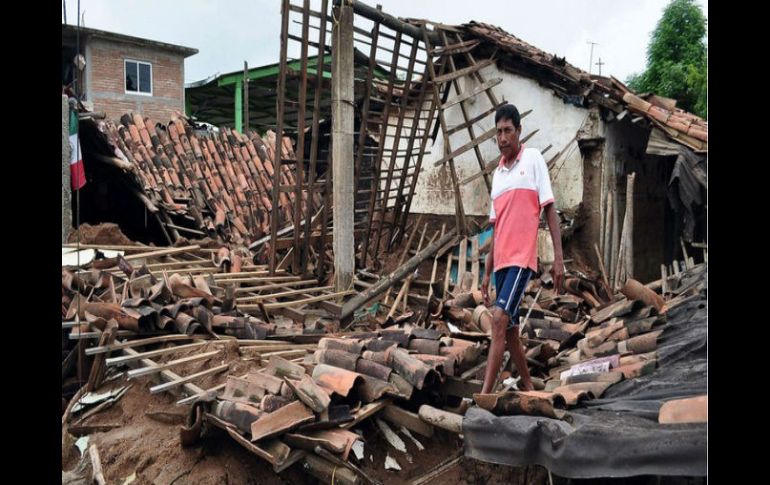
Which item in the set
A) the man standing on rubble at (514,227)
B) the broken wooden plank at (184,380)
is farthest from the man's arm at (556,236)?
the broken wooden plank at (184,380)

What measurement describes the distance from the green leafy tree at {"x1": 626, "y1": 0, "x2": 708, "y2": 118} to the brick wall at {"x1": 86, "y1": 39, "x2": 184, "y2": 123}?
53.0 feet

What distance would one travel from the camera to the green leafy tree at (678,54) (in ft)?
47.2

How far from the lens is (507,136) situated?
3756 millimetres

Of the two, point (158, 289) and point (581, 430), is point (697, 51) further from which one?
point (581, 430)

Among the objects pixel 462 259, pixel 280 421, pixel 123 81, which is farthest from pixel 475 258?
pixel 123 81

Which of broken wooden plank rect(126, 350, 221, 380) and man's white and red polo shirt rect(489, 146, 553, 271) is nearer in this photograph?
man's white and red polo shirt rect(489, 146, 553, 271)

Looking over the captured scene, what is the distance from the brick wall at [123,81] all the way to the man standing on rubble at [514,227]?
20.3 m

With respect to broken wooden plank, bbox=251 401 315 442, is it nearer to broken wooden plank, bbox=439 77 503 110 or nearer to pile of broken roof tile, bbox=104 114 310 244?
broken wooden plank, bbox=439 77 503 110

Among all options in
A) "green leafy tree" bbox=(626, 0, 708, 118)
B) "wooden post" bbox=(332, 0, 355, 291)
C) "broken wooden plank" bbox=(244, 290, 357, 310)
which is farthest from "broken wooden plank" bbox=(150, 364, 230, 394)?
"green leafy tree" bbox=(626, 0, 708, 118)

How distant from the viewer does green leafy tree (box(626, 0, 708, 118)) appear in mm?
14391

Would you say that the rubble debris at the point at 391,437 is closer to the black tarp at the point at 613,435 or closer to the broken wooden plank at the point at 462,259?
the black tarp at the point at 613,435

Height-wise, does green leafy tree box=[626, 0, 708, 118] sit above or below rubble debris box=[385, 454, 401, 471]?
above

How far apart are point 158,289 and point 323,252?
3.53 m
